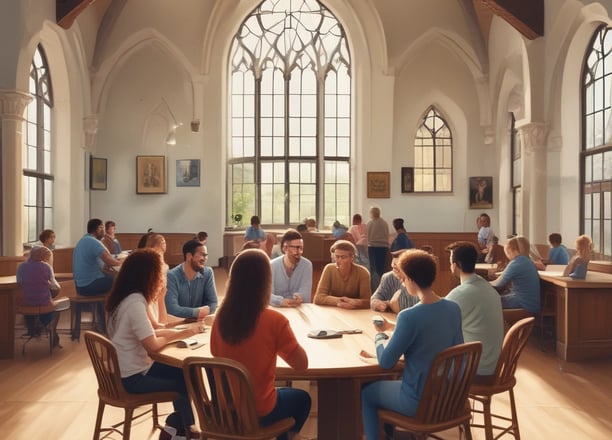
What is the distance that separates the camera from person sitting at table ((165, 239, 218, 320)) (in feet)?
14.5

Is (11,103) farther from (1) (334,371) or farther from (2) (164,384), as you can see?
(1) (334,371)

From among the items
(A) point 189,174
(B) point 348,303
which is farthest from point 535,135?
(A) point 189,174

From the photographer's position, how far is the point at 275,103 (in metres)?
15.5

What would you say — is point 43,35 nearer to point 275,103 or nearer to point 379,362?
point 275,103

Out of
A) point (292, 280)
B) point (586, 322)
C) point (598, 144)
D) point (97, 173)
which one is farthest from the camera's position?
point (97, 173)

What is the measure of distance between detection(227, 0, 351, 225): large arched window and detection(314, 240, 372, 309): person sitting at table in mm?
10376

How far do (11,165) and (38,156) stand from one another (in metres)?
2.66

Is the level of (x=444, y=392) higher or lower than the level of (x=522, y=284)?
lower

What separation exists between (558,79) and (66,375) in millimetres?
8687

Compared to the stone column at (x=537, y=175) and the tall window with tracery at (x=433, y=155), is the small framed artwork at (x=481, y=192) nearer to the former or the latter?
the tall window with tracery at (x=433, y=155)

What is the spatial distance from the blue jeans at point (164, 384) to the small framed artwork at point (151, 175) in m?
11.4

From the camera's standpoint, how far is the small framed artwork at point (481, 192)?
47.0 ft

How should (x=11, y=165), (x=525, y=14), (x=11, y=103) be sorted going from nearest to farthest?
(x=11, y=103)
(x=11, y=165)
(x=525, y=14)

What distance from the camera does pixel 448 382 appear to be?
286 cm
